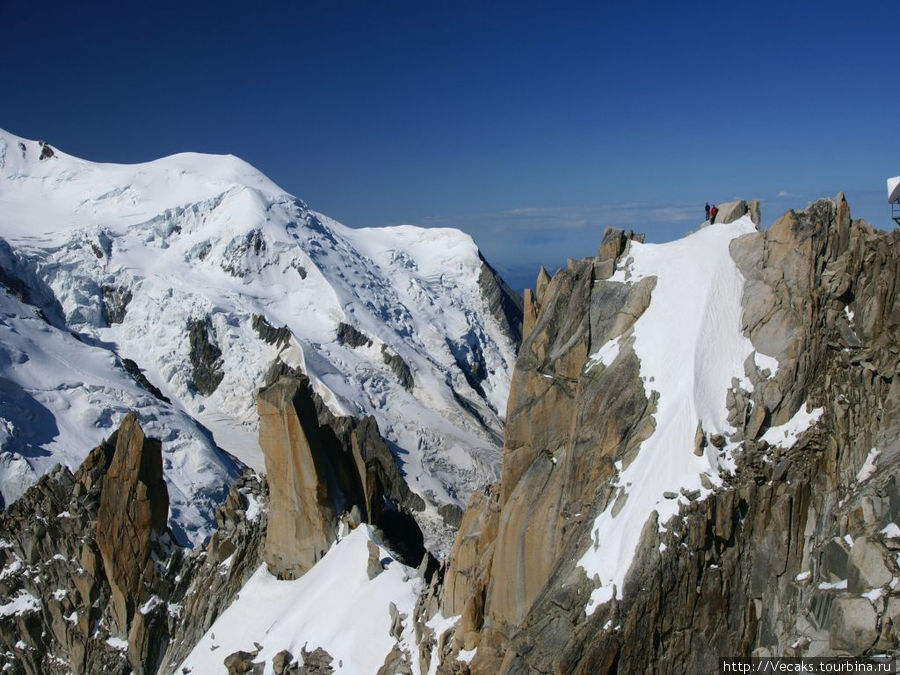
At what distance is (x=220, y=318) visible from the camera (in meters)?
149

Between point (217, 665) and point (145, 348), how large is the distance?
12823 centimetres

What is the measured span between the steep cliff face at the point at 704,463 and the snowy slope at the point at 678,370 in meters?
0.07

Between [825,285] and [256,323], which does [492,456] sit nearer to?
[256,323]

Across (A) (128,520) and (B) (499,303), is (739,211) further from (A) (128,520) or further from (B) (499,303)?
(B) (499,303)

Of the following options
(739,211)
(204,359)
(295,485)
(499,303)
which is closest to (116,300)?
(204,359)

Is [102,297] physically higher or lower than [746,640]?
higher

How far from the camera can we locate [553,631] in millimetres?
22188

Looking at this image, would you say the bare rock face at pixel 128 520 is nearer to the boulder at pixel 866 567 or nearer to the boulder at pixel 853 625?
the boulder at pixel 853 625

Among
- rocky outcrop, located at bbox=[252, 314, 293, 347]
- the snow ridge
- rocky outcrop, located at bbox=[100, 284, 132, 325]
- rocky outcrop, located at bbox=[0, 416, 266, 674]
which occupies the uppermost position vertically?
rocky outcrop, located at bbox=[100, 284, 132, 325]

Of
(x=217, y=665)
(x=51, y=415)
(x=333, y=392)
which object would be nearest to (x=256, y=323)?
(x=333, y=392)

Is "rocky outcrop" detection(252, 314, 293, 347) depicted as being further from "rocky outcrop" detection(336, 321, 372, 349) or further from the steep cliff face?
the steep cliff face

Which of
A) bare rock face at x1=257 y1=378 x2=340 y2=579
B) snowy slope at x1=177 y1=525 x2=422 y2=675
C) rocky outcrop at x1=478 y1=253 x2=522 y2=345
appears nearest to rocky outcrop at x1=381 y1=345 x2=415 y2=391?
rocky outcrop at x1=478 y1=253 x2=522 y2=345

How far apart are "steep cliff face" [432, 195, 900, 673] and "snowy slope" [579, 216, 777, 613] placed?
0.22 feet

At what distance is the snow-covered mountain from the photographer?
113 m
